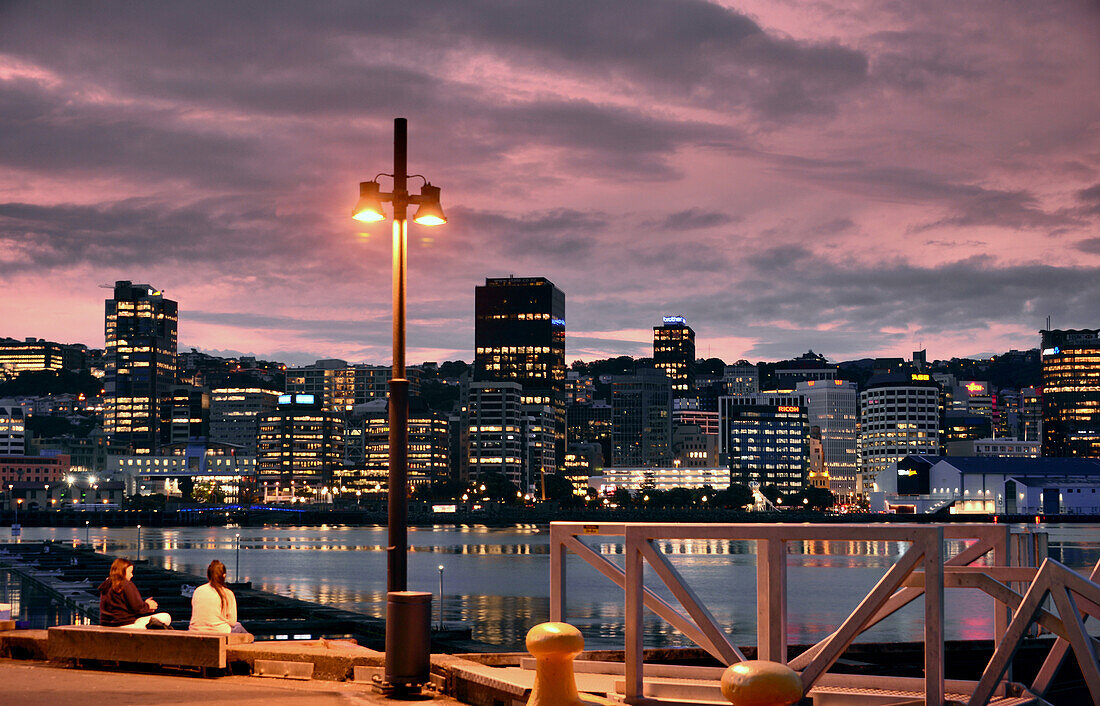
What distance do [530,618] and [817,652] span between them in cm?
6251

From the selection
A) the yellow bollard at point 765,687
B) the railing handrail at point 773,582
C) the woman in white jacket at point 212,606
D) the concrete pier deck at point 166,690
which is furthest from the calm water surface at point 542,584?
the yellow bollard at point 765,687

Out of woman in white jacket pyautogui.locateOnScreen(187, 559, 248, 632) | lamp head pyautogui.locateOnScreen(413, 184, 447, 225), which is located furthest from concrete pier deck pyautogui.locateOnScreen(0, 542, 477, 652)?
lamp head pyautogui.locateOnScreen(413, 184, 447, 225)

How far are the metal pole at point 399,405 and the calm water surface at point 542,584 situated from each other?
3633cm

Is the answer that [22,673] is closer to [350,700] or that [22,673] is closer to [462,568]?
[350,700]

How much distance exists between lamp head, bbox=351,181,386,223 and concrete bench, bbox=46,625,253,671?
Answer: 6255 mm

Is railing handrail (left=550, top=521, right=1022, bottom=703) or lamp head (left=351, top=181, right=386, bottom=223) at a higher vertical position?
lamp head (left=351, top=181, right=386, bottom=223)

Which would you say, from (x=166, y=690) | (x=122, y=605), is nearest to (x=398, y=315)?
(x=166, y=690)

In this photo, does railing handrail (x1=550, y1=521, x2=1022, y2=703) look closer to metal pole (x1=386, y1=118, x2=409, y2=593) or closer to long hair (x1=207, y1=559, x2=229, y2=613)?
metal pole (x1=386, y1=118, x2=409, y2=593)

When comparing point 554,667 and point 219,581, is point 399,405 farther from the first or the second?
point 554,667

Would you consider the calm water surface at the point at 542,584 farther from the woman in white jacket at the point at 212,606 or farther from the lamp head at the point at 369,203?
the lamp head at the point at 369,203

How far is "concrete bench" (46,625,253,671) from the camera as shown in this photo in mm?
17500

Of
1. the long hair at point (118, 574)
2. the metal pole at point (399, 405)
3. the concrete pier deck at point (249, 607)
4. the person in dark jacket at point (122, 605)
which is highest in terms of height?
the metal pole at point (399, 405)

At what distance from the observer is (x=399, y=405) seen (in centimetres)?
1705

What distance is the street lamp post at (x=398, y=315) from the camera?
16.7 m
